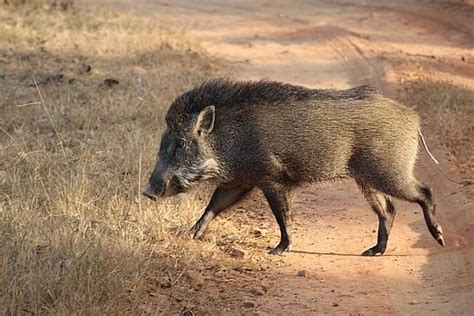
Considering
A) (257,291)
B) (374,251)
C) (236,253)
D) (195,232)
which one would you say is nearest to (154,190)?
(195,232)

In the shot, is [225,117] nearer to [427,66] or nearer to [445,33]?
[427,66]

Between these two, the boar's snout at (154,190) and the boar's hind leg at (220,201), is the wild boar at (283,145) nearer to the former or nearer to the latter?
the boar's snout at (154,190)

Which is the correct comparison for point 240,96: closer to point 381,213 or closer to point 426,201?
Result: point 381,213

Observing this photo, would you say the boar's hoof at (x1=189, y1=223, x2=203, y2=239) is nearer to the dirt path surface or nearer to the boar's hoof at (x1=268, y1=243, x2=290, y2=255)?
the boar's hoof at (x1=268, y1=243, x2=290, y2=255)

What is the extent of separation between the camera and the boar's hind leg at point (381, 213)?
666 cm

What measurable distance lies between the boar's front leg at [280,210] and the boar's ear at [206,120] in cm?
62

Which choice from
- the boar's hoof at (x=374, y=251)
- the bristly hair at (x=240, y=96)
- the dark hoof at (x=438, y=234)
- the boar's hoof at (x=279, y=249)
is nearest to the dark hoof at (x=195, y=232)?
the boar's hoof at (x=279, y=249)

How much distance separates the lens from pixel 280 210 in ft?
21.5

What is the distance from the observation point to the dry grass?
5129 millimetres

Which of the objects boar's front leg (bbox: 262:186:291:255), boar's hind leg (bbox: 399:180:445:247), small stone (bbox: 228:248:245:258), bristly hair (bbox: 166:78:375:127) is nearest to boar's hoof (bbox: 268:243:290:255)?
boar's front leg (bbox: 262:186:291:255)

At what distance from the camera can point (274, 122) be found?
6.51 meters

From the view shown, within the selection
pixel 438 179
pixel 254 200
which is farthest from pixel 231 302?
pixel 438 179

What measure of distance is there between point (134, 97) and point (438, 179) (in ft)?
12.1

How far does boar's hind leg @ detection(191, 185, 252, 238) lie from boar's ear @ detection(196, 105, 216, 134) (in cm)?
53
